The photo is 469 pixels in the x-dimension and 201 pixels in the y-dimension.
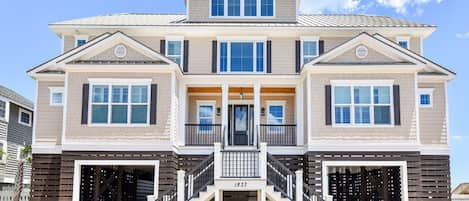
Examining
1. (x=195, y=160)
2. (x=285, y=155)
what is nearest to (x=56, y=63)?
(x=195, y=160)

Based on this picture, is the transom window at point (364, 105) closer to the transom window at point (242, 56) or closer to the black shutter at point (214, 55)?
the transom window at point (242, 56)

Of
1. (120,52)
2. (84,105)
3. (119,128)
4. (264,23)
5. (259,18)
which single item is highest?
(259,18)

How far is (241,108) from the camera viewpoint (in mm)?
22781

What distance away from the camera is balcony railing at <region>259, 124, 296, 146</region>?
2122 cm

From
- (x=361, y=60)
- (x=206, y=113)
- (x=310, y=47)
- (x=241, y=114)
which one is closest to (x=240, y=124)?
(x=241, y=114)

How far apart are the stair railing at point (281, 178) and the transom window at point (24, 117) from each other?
19553 millimetres

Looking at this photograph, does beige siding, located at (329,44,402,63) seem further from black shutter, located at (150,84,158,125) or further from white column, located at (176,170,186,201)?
white column, located at (176,170,186,201)

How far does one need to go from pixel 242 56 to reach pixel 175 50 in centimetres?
279

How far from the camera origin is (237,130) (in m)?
22.6

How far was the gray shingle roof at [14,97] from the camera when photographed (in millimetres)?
29427

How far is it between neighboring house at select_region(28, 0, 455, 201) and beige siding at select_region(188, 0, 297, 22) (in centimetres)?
4

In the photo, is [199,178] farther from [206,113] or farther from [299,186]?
[206,113]

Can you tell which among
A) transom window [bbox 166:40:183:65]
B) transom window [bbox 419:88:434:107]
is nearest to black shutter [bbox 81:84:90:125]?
transom window [bbox 166:40:183:65]

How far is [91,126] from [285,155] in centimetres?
728
